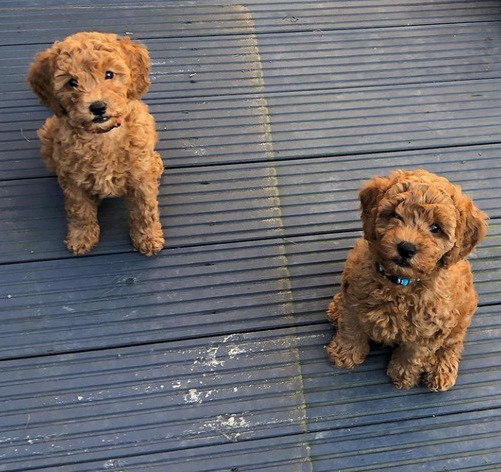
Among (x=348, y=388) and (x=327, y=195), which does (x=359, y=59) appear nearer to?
(x=327, y=195)

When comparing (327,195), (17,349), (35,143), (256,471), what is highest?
(35,143)

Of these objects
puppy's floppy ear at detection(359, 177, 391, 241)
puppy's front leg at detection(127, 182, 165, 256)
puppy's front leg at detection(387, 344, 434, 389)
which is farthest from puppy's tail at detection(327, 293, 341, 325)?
puppy's front leg at detection(127, 182, 165, 256)

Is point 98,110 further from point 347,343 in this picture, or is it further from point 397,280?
point 347,343

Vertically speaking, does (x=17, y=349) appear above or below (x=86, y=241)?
below

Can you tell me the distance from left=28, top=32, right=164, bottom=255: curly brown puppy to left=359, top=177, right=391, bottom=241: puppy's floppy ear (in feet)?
3.94

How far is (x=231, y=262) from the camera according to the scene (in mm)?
3492

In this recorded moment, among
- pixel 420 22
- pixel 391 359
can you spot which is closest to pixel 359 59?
pixel 420 22

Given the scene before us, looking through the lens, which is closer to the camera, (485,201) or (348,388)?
(348,388)

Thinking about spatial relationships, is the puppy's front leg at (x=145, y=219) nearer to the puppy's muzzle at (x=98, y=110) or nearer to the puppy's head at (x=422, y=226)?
the puppy's muzzle at (x=98, y=110)

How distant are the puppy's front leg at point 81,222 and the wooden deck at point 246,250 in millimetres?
72

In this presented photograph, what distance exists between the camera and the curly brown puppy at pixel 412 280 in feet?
8.20

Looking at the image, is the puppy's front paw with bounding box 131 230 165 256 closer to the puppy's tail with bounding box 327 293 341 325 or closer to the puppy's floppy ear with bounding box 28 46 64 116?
the puppy's floppy ear with bounding box 28 46 64 116

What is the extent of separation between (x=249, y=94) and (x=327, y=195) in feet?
3.16

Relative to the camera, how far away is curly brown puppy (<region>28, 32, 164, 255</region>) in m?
2.75
